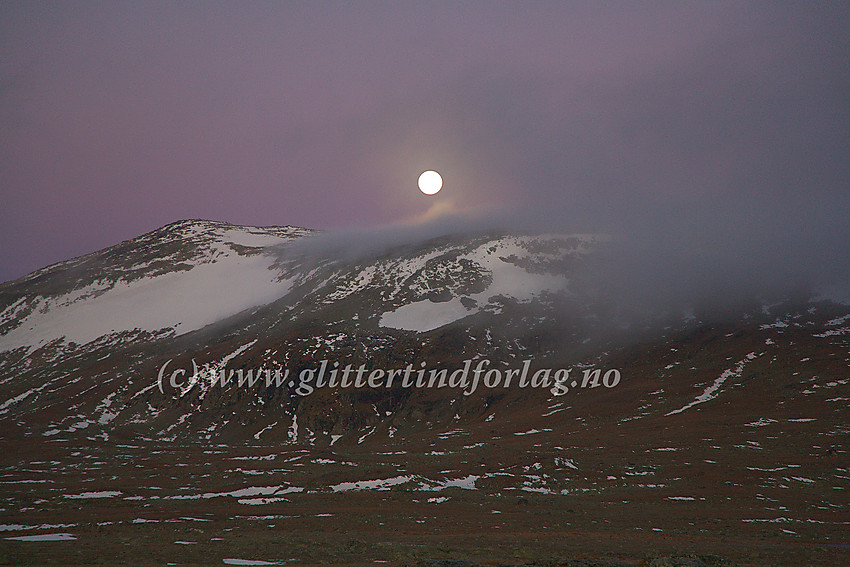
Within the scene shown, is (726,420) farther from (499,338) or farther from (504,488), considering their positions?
(499,338)

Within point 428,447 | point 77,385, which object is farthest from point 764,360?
point 77,385

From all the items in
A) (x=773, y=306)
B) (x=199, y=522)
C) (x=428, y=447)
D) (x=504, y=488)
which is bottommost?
(x=773, y=306)

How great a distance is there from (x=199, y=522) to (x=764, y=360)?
329ft

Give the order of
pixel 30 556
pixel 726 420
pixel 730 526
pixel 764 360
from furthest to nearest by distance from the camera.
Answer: pixel 764 360, pixel 726 420, pixel 730 526, pixel 30 556

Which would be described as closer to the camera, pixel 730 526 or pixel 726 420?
pixel 730 526

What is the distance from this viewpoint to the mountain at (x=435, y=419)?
35406mm

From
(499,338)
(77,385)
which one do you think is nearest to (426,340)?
(499,338)

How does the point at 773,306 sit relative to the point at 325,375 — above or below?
below

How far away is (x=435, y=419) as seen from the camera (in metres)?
110

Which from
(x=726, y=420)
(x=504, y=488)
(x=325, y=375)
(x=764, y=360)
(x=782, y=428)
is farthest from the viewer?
(x=325, y=375)

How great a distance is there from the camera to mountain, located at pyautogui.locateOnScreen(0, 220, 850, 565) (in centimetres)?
3541

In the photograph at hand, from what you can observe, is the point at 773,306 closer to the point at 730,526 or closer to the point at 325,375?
the point at 325,375

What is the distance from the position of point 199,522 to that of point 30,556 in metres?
13.9

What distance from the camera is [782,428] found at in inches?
2822
